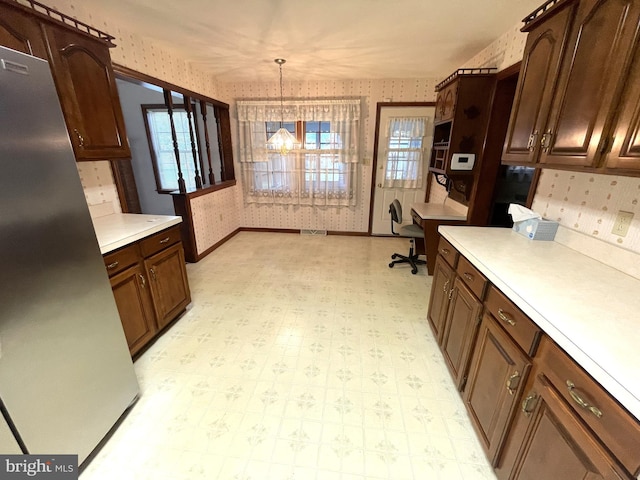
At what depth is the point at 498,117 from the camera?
97.0 inches

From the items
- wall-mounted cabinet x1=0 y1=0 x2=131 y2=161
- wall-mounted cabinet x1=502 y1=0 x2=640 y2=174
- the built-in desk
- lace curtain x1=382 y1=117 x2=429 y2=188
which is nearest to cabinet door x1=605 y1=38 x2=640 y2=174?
wall-mounted cabinet x1=502 y1=0 x2=640 y2=174

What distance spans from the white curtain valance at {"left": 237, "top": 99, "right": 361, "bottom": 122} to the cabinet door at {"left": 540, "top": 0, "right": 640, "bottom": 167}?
2.97 metres

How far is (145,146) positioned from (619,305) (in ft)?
19.0

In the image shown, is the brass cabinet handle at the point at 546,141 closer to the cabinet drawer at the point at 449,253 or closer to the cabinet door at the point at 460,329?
the cabinet drawer at the point at 449,253

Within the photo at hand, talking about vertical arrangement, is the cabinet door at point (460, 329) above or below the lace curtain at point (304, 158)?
below

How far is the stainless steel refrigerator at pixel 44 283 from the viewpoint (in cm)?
91

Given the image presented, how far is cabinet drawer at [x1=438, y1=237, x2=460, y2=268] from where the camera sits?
1716 mm

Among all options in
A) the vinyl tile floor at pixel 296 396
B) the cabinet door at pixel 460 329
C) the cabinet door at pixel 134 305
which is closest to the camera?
the vinyl tile floor at pixel 296 396

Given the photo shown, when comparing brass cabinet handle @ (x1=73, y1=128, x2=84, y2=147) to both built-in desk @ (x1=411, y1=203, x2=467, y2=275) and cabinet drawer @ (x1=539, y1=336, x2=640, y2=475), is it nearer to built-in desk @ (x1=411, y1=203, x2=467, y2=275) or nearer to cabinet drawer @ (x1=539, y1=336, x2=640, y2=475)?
cabinet drawer @ (x1=539, y1=336, x2=640, y2=475)

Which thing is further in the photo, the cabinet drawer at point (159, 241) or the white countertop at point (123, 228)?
the cabinet drawer at point (159, 241)

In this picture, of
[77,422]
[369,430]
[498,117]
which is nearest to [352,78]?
[498,117]

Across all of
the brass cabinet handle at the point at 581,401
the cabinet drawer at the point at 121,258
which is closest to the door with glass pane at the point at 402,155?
the cabinet drawer at the point at 121,258

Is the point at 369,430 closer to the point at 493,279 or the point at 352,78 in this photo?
the point at 493,279

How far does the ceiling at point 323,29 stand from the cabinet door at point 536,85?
2.33 feet
